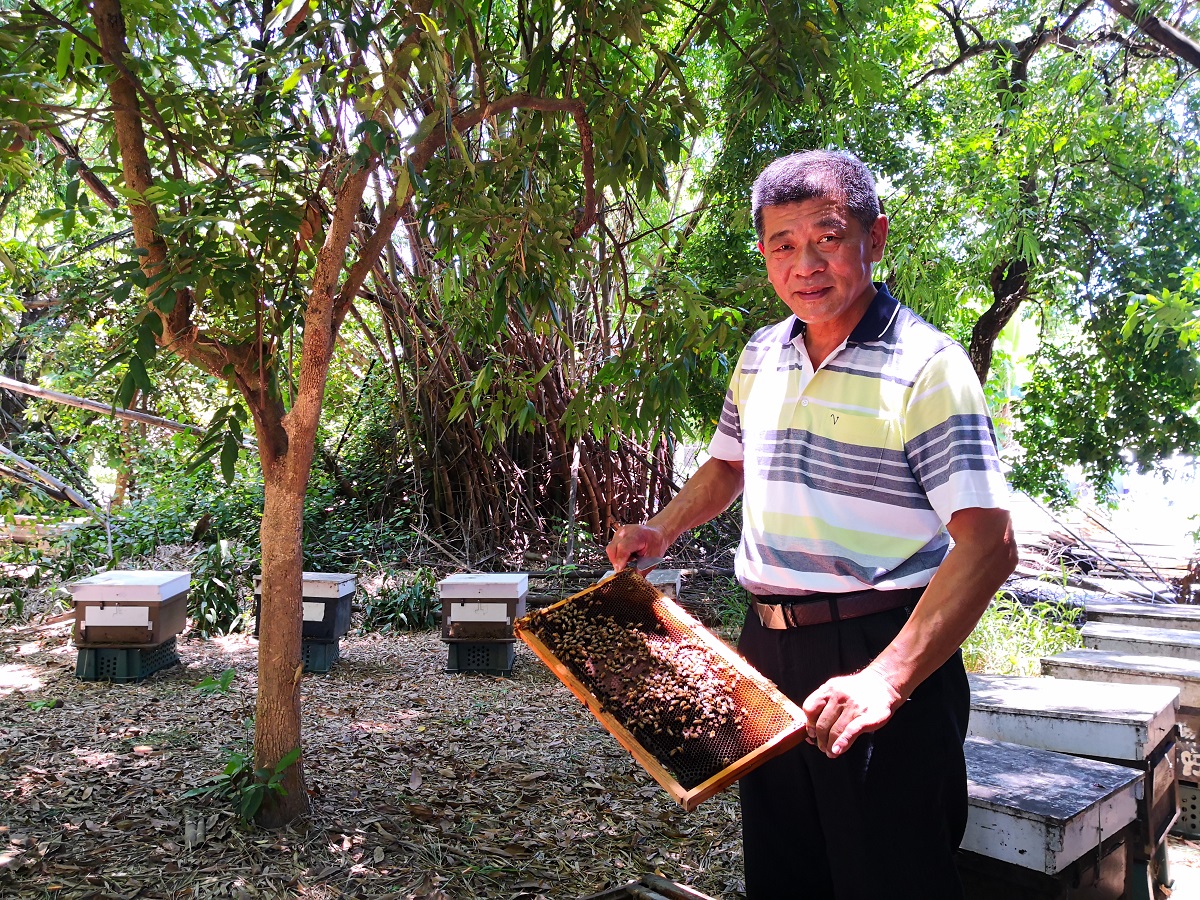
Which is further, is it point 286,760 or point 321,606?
point 321,606

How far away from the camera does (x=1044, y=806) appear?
5.47 ft

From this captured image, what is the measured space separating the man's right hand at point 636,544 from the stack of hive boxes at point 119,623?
3.27m

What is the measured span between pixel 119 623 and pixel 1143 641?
4.48 metres

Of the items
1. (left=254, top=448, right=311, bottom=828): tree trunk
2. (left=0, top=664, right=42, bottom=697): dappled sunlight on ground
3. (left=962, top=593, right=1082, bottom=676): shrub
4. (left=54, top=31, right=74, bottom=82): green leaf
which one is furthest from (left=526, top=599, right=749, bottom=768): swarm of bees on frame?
(left=0, top=664, right=42, bottom=697): dappled sunlight on ground

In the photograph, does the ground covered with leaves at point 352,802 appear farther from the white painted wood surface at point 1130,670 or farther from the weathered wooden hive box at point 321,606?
the white painted wood surface at point 1130,670

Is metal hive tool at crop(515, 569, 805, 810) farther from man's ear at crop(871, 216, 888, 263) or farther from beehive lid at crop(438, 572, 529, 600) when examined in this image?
beehive lid at crop(438, 572, 529, 600)

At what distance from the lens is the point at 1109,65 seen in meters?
6.39

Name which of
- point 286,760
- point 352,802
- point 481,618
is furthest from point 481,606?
point 286,760

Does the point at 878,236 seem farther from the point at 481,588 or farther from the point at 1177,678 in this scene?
the point at 481,588

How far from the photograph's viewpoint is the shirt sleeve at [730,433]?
181 centimetres

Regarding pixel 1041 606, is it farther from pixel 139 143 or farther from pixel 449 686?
pixel 139 143

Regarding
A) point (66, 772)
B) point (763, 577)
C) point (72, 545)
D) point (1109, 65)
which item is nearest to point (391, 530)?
point (72, 545)

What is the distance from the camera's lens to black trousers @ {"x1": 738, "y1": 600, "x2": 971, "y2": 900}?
1.36 meters

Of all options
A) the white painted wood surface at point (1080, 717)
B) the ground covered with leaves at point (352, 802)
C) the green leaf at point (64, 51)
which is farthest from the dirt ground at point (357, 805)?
the green leaf at point (64, 51)
